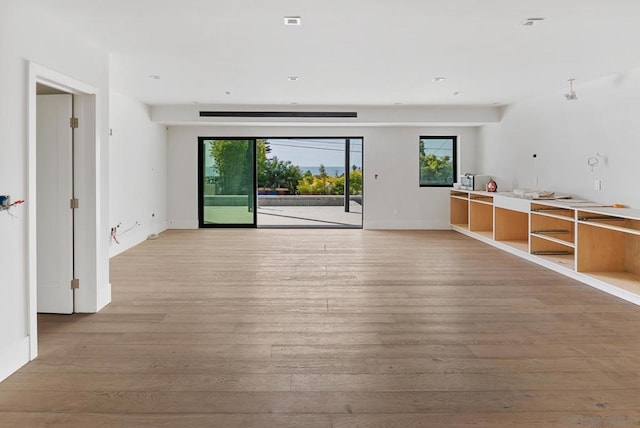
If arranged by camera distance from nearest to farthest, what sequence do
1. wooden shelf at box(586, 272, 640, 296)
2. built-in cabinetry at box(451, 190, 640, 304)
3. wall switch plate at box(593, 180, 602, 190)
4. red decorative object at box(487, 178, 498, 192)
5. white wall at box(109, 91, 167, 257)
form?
1. wooden shelf at box(586, 272, 640, 296)
2. built-in cabinetry at box(451, 190, 640, 304)
3. wall switch plate at box(593, 180, 602, 190)
4. white wall at box(109, 91, 167, 257)
5. red decorative object at box(487, 178, 498, 192)

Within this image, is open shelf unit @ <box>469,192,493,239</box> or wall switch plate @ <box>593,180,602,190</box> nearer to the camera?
wall switch plate @ <box>593,180,602,190</box>

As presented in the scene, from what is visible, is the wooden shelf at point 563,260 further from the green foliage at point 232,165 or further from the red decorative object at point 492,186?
the green foliage at point 232,165

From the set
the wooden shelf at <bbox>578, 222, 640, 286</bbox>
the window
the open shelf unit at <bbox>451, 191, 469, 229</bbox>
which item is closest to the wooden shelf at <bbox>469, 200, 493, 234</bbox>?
the open shelf unit at <bbox>451, 191, 469, 229</bbox>

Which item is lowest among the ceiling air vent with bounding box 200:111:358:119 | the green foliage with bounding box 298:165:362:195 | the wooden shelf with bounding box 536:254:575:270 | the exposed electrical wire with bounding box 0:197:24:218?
the wooden shelf with bounding box 536:254:575:270

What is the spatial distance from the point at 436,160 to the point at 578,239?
5.15 meters

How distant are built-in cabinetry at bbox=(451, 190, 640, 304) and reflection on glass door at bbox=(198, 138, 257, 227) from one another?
4.90 metres

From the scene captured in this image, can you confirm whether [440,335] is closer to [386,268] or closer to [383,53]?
[386,268]

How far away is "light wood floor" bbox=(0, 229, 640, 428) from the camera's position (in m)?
2.38

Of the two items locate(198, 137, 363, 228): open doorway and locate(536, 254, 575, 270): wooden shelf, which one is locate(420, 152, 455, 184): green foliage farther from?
locate(536, 254, 575, 270): wooden shelf

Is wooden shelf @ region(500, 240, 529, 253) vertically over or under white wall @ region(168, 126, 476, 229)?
under

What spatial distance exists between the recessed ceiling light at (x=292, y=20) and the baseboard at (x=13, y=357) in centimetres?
295

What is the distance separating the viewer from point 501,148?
8.92m

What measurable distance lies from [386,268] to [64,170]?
3770 mm

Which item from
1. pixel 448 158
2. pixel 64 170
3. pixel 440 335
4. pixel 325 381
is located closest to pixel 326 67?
pixel 64 170
